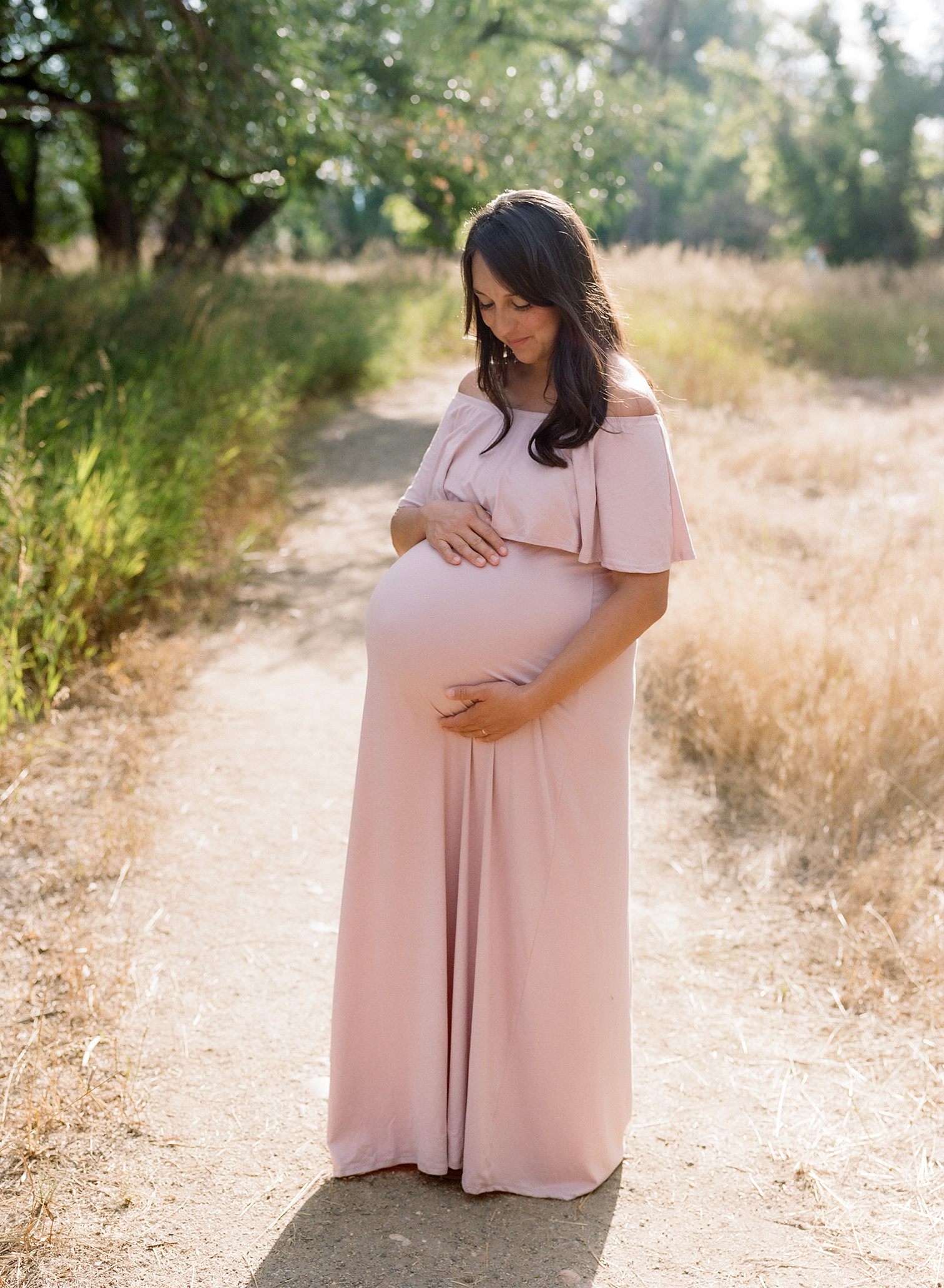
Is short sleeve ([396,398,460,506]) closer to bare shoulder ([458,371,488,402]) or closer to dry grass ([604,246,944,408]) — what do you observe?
bare shoulder ([458,371,488,402])

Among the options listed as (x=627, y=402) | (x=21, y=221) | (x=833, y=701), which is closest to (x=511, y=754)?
(x=627, y=402)

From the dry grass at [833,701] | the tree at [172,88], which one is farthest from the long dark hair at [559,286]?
the tree at [172,88]

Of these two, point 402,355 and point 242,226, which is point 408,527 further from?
point 242,226

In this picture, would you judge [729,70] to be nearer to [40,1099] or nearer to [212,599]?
[212,599]

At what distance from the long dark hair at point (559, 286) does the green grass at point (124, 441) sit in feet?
7.95

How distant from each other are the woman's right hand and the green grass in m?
2.18

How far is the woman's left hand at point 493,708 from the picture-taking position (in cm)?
188

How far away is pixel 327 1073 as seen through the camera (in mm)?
2588

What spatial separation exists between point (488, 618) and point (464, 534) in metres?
0.17

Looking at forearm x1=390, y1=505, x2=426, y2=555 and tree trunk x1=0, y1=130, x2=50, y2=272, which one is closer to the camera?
forearm x1=390, y1=505, x2=426, y2=555

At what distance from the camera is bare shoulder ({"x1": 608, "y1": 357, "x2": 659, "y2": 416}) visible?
181 centimetres

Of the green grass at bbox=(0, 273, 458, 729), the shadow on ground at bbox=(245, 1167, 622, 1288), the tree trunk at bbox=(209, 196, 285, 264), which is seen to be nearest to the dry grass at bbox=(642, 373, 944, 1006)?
the shadow on ground at bbox=(245, 1167, 622, 1288)

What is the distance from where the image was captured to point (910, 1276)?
6.47 feet

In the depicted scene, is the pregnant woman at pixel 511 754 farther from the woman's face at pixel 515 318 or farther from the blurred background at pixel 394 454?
the blurred background at pixel 394 454
